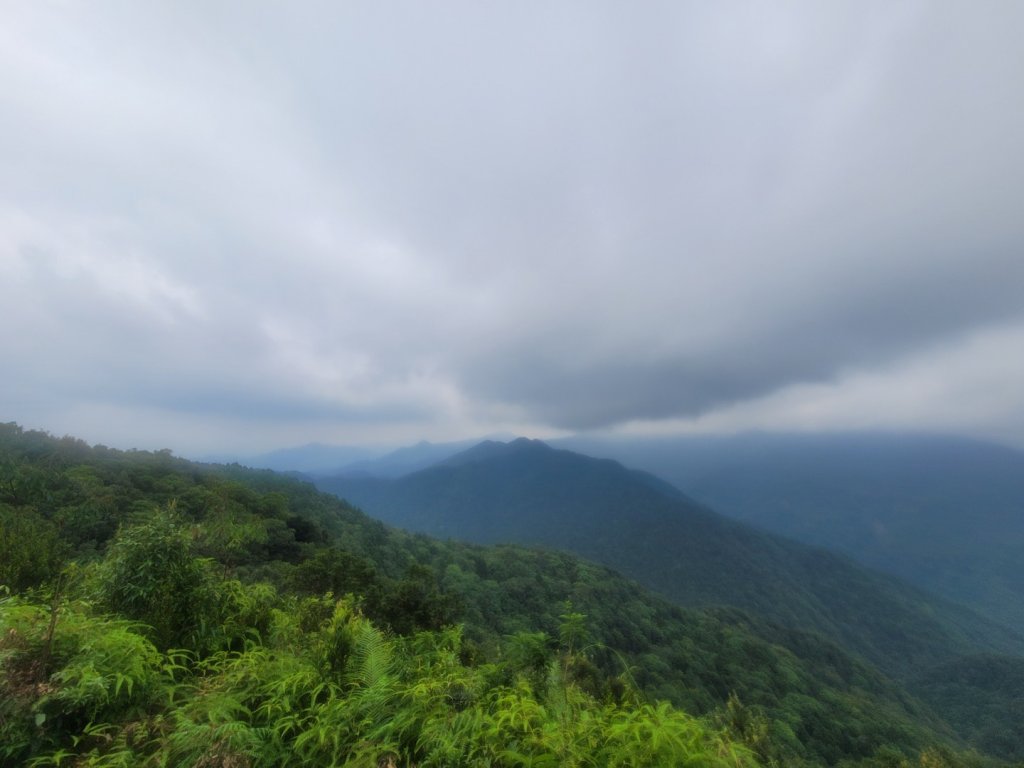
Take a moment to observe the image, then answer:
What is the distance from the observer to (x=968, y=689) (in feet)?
325

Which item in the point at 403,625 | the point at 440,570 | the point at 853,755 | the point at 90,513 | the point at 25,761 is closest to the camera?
the point at 25,761

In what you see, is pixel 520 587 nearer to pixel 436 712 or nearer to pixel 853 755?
pixel 853 755

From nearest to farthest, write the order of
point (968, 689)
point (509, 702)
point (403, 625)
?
point (509, 702) < point (403, 625) < point (968, 689)

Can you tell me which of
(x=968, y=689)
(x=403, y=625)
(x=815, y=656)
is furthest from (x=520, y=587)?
(x=968, y=689)

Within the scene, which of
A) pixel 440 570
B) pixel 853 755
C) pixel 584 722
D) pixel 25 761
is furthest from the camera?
pixel 440 570

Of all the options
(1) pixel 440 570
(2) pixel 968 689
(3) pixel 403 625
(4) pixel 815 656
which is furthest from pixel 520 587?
(2) pixel 968 689

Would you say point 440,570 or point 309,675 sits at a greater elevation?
point 309,675

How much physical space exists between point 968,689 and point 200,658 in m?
159

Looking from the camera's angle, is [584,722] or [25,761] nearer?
[25,761]

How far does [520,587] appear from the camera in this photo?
6856cm

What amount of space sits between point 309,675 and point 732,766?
12.8 feet

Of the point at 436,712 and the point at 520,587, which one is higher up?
the point at 436,712

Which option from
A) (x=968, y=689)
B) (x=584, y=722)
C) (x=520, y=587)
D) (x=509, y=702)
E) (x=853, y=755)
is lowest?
(x=968, y=689)

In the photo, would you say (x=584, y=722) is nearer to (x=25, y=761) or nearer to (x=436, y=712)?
(x=436, y=712)
